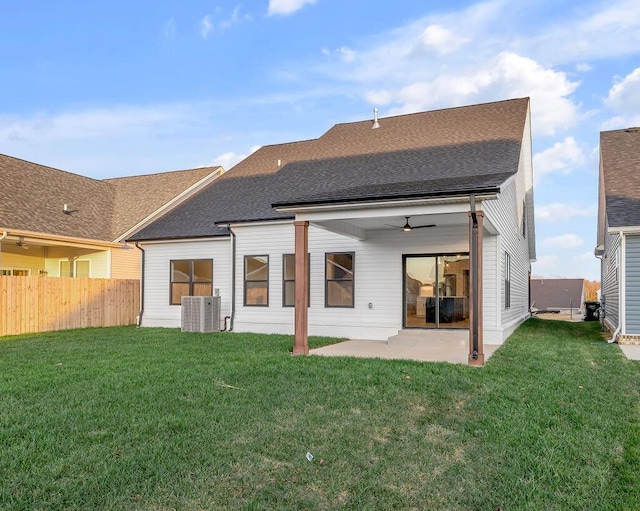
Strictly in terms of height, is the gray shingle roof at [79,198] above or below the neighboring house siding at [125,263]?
above

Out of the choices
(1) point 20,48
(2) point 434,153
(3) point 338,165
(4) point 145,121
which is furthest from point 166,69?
(2) point 434,153

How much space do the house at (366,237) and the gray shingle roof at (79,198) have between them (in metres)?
2.70

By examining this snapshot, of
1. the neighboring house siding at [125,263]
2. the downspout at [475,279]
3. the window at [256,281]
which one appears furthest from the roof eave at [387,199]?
the neighboring house siding at [125,263]

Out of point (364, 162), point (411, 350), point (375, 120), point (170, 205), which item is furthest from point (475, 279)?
point (170, 205)

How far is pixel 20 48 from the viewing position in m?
14.8

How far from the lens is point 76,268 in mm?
17938

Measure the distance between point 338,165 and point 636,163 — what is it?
8.27 metres

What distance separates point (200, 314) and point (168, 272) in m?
2.69

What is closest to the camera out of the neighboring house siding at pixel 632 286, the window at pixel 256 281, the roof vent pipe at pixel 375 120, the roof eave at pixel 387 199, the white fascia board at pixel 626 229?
the roof eave at pixel 387 199

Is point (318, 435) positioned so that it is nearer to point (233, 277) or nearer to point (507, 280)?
point (233, 277)

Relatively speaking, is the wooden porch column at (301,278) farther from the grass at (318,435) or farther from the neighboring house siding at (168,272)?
the neighboring house siding at (168,272)

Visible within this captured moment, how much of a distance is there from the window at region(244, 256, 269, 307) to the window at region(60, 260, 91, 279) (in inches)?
290

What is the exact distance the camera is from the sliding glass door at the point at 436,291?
11570 millimetres

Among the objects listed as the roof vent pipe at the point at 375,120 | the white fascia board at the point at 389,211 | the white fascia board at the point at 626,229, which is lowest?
the white fascia board at the point at 626,229
